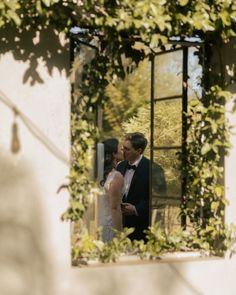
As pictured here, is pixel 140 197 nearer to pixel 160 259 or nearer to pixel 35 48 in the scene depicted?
pixel 160 259

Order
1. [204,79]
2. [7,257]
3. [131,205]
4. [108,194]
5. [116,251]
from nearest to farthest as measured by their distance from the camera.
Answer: [7,257], [116,251], [204,79], [108,194], [131,205]

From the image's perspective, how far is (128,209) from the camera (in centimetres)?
795

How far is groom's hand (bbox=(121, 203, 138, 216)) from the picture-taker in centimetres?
790

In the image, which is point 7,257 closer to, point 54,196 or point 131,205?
point 54,196

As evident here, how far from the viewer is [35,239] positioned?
5.32m

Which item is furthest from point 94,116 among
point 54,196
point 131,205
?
point 131,205

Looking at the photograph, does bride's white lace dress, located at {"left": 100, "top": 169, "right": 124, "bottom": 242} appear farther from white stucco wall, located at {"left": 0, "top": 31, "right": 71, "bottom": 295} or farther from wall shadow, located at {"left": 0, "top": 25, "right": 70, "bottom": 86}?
wall shadow, located at {"left": 0, "top": 25, "right": 70, "bottom": 86}

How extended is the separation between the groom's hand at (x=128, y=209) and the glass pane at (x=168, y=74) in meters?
1.60

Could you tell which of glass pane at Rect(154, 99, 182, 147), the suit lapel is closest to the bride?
the suit lapel

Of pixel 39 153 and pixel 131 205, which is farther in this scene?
pixel 131 205

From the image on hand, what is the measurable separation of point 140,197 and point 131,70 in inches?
89.9

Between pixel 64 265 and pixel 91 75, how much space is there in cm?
154

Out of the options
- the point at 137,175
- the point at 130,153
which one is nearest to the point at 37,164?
the point at 137,175

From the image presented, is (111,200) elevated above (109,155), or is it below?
below
